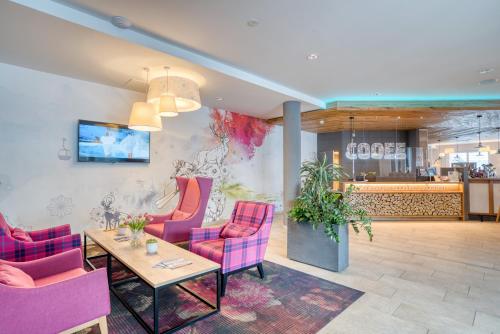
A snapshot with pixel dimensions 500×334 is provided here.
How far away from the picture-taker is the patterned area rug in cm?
228

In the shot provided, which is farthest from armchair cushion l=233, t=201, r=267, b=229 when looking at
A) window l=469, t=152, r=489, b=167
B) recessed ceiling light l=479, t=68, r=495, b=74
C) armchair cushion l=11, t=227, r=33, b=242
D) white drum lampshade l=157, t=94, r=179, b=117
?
window l=469, t=152, r=489, b=167

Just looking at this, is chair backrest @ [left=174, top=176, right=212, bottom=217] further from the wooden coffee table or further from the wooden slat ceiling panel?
the wooden slat ceiling panel

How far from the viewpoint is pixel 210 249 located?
118 inches

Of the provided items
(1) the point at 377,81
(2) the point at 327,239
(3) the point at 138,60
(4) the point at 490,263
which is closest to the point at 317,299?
(2) the point at 327,239

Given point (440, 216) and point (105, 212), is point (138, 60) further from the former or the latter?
point (440, 216)

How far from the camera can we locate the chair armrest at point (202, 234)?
10.7 feet

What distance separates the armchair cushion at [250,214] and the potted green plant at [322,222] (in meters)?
0.65

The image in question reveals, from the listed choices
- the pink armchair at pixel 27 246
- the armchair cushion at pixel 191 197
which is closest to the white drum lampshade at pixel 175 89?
the armchair cushion at pixel 191 197

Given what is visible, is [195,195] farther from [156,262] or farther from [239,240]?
[156,262]

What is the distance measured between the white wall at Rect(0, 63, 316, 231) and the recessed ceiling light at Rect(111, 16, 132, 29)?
2098 millimetres

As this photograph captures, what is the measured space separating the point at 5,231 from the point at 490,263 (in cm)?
598

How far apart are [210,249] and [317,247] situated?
1505mm

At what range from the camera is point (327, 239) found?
11.6 feet

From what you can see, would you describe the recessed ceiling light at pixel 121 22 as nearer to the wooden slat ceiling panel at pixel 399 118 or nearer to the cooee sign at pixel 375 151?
the wooden slat ceiling panel at pixel 399 118
